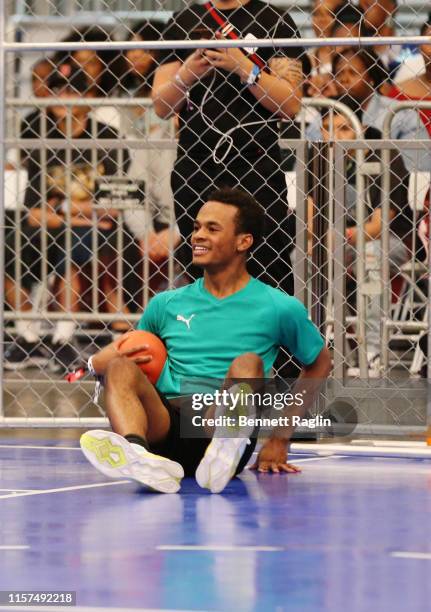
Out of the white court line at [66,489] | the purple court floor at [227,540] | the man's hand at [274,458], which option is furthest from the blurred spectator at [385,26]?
the white court line at [66,489]

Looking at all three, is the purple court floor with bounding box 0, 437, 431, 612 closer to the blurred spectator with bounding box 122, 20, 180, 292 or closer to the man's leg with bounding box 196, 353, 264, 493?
the man's leg with bounding box 196, 353, 264, 493

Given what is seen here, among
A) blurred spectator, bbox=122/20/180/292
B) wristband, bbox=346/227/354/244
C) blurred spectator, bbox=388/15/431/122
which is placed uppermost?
blurred spectator, bbox=388/15/431/122

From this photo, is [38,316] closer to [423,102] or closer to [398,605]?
[423,102]

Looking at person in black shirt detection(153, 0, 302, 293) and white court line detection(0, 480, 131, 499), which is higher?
person in black shirt detection(153, 0, 302, 293)

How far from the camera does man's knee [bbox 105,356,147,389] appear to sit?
18.0ft

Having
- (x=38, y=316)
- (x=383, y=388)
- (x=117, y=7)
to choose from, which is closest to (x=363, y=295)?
(x=383, y=388)

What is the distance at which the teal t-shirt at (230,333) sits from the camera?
573cm

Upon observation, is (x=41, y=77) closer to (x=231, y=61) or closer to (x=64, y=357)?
(x=64, y=357)

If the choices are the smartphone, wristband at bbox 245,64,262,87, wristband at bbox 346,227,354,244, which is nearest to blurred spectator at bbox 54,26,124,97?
wristband at bbox 346,227,354,244

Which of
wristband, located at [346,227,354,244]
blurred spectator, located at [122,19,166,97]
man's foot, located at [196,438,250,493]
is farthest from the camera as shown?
blurred spectator, located at [122,19,166,97]

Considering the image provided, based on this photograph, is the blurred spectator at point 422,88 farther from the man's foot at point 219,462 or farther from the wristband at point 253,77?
the man's foot at point 219,462

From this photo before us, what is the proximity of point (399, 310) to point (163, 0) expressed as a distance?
8.72 feet

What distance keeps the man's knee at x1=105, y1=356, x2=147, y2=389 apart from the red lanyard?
5.85 feet

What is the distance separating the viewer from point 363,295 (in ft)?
27.0
